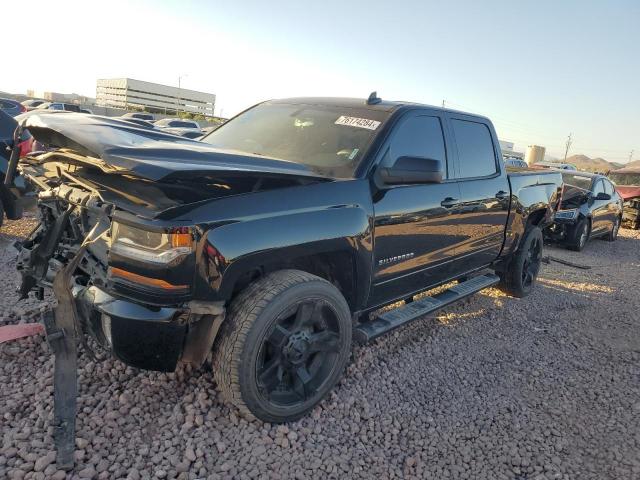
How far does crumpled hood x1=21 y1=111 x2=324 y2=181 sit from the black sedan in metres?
8.13

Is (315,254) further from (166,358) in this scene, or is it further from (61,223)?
(61,223)

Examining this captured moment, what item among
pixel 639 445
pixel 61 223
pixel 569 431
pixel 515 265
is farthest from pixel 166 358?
pixel 515 265

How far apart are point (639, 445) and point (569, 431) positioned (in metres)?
0.39

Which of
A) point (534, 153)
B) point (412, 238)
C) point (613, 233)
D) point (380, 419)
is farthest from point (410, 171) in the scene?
point (534, 153)

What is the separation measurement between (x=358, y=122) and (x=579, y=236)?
7829mm

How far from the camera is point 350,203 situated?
298 centimetres

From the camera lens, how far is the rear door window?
424 cm

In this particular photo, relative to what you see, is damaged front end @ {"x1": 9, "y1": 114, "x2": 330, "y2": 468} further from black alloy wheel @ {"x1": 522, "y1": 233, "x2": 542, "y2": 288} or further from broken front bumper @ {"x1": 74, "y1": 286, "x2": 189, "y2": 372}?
black alloy wheel @ {"x1": 522, "y1": 233, "x2": 542, "y2": 288}

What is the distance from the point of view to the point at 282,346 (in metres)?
2.73

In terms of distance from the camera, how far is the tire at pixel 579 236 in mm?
9611

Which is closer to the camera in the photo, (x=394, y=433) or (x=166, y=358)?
(x=166, y=358)

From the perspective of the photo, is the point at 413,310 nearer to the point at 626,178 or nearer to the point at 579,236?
the point at 579,236

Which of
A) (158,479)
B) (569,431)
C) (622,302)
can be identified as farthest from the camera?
(622,302)

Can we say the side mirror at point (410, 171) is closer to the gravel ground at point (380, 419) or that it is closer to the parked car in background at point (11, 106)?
the gravel ground at point (380, 419)
